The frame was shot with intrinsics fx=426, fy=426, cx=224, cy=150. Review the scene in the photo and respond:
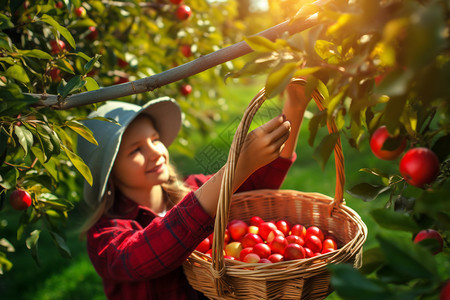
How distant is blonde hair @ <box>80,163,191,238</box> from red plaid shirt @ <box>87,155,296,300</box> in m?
0.04

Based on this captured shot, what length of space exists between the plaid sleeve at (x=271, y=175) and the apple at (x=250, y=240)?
0.37 m

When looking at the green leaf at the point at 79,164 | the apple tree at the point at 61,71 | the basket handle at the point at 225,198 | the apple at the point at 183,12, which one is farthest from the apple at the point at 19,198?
the apple at the point at 183,12

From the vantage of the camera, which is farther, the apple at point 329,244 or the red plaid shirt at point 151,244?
the apple at point 329,244

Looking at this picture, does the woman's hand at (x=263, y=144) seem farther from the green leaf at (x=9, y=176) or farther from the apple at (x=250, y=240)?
the green leaf at (x=9, y=176)

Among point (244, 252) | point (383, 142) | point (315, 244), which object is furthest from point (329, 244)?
point (383, 142)

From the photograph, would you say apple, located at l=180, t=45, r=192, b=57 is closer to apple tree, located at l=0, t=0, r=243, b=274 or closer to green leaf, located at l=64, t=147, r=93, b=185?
apple tree, located at l=0, t=0, r=243, b=274

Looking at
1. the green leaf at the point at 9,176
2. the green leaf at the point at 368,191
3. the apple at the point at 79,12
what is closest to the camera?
the green leaf at the point at 368,191

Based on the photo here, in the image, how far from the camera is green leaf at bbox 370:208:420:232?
26.0 inches

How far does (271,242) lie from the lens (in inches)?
52.5

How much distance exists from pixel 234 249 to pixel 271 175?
1.42 ft

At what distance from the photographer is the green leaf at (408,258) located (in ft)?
1.77

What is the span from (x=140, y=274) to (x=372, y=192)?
2.32 feet

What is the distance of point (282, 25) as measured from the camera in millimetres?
1053

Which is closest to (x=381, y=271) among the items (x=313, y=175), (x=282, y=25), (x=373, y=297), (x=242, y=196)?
(x=373, y=297)
